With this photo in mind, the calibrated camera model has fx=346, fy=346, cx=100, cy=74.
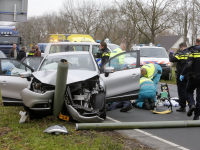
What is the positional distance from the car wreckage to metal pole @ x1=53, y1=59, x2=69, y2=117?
0.16ft

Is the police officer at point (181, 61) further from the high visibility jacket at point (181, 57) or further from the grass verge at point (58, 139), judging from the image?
the grass verge at point (58, 139)

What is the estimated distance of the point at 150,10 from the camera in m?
32.4

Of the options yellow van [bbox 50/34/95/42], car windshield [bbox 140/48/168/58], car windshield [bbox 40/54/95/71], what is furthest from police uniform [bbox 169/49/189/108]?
car windshield [bbox 140/48/168/58]

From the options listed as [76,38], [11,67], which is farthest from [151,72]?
[76,38]

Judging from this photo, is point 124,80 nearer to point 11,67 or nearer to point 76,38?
point 11,67

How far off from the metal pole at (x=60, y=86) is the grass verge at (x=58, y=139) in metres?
0.41

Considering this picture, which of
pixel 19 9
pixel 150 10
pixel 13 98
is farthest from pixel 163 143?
pixel 150 10

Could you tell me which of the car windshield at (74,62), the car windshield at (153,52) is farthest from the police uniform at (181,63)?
the car windshield at (153,52)

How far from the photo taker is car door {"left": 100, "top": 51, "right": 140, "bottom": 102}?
28.0ft

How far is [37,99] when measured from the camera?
6.97 metres

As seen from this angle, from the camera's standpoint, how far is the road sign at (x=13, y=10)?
8.42 m

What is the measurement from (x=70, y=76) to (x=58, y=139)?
1.86 meters

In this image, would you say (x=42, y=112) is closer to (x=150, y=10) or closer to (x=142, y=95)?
(x=142, y=95)

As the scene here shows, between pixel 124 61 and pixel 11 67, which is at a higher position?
pixel 124 61
